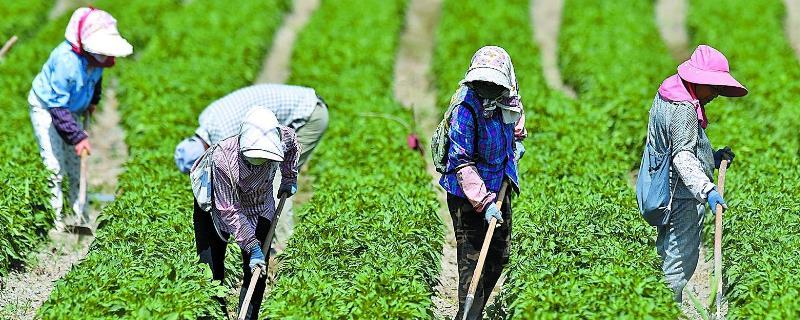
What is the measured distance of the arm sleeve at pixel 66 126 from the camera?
28.3 ft

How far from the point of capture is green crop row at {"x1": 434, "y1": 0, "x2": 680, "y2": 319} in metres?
6.48

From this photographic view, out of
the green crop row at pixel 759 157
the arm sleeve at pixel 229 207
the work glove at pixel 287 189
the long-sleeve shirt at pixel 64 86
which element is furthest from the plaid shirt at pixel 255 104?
the green crop row at pixel 759 157

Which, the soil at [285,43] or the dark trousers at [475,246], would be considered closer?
the dark trousers at [475,246]

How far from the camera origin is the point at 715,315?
23.3 feet

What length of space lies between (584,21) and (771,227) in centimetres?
795

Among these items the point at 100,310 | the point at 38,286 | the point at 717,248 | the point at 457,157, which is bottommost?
the point at 38,286

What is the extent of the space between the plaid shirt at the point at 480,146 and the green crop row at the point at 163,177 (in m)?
1.65

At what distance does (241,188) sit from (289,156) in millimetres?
421

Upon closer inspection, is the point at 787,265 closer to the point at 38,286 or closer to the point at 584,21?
the point at 38,286

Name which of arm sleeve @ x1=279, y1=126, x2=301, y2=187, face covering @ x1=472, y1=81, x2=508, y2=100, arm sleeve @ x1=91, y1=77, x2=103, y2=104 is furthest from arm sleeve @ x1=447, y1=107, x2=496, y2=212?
arm sleeve @ x1=91, y1=77, x2=103, y2=104

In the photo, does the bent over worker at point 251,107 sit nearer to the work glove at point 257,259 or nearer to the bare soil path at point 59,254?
the bare soil path at point 59,254

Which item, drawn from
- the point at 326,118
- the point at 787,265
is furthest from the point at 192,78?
the point at 787,265

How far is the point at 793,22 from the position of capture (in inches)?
659

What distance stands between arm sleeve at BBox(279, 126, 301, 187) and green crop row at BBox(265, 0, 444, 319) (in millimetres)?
573
